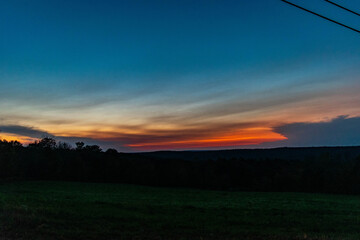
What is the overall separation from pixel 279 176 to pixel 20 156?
63594mm

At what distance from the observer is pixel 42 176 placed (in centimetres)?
7100

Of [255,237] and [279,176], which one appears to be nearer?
[255,237]

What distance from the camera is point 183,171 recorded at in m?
79.5

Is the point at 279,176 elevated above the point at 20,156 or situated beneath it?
situated beneath

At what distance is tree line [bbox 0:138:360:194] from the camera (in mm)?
71000

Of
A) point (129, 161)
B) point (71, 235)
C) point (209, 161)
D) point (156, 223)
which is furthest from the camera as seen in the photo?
point (209, 161)

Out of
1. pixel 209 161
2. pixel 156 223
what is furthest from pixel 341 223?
pixel 209 161

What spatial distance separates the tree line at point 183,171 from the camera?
71.0 meters

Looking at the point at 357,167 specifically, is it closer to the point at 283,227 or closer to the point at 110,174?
the point at 110,174

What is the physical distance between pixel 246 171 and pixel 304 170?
605 inches

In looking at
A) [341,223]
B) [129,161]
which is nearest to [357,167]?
[129,161]

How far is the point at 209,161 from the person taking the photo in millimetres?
94188

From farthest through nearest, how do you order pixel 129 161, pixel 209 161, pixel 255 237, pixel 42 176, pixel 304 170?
pixel 209 161, pixel 129 161, pixel 304 170, pixel 42 176, pixel 255 237

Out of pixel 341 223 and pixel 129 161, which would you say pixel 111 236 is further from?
pixel 129 161
